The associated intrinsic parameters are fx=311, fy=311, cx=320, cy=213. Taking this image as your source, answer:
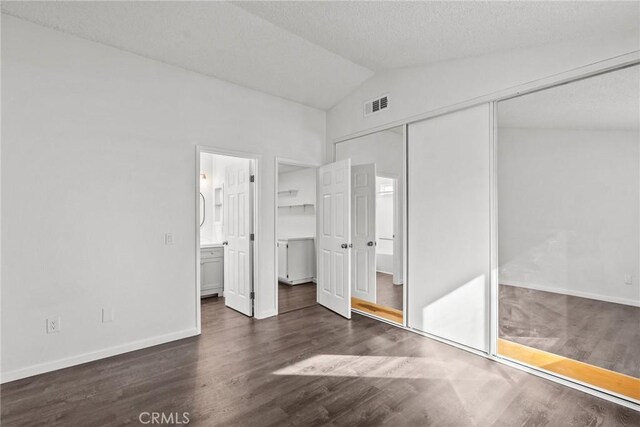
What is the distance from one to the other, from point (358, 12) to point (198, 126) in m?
2.14

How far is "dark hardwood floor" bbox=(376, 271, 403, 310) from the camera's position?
4047mm

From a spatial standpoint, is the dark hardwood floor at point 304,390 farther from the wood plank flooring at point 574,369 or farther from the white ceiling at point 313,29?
the white ceiling at point 313,29

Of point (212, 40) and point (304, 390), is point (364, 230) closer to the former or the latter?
point (304, 390)

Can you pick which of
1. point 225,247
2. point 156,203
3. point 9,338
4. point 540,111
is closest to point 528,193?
point 540,111

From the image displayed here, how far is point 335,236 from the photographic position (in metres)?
4.48

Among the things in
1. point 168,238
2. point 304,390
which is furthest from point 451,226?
point 168,238

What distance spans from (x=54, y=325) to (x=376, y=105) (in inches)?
167


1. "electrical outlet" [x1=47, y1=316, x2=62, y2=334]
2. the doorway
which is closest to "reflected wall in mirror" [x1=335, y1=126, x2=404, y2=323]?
the doorway

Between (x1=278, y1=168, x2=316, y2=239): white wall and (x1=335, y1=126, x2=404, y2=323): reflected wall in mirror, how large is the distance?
2192 millimetres

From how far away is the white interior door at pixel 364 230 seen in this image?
167 inches

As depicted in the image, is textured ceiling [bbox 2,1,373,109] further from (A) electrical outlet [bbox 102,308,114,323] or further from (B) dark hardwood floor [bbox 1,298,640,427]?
(B) dark hardwood floor [bbox 1,298,640,427]

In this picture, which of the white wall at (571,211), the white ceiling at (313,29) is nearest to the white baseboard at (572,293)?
the white wall at (571,211)

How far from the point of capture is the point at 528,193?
9.48 feet

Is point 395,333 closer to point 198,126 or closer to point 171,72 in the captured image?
point 198,126
